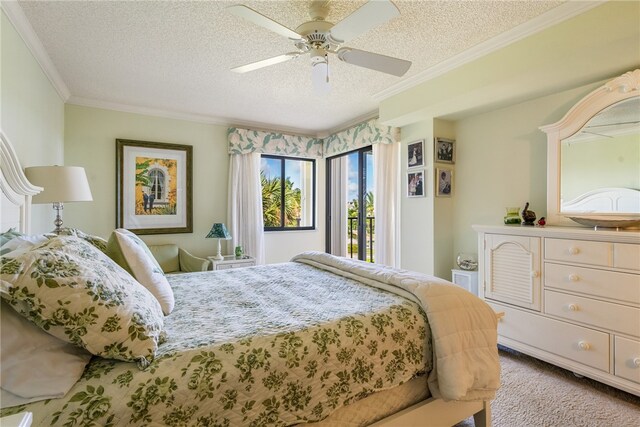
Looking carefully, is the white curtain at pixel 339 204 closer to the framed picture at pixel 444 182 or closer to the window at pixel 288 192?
the window at pixel 288 192

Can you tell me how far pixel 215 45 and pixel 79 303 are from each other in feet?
6.76

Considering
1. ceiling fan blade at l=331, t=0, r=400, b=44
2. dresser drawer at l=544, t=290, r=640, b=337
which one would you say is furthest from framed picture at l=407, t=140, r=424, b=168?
ceiling fan blade at l=331, t=0, r=400, b=44

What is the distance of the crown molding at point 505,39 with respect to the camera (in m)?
1.91

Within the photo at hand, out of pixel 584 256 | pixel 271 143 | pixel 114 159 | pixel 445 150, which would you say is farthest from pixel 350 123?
pixel 584 256

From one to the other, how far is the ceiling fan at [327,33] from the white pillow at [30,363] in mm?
1519

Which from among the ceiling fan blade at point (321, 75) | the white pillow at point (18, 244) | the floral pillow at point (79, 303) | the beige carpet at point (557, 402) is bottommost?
the beige carpet at point (557, 402)

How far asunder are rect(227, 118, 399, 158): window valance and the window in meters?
0.23

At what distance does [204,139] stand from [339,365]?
374cm

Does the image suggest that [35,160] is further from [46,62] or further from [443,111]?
[443,111]

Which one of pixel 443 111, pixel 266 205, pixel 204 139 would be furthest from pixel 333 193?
pixel 443 111

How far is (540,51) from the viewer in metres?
2.13

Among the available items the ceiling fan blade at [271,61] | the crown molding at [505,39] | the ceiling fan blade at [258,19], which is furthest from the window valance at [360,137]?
the ceiling fan blade at [258,19]

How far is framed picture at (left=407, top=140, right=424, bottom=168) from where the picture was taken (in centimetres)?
336

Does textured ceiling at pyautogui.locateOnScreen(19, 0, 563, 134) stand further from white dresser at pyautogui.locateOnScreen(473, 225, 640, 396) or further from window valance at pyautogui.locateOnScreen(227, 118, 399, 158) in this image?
white dresser at pyautogui.locateOnScreen(473, 225, 640, 396)
